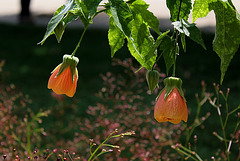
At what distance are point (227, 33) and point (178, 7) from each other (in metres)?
0.11

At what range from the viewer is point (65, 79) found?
81 centimetres

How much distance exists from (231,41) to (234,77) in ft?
10.5

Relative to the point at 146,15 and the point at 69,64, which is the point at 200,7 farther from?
the point at 69,64

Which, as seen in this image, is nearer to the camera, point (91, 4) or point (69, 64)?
point (91, 4)

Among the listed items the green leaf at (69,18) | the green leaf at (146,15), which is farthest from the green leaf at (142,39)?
the green leaf at (69,18)

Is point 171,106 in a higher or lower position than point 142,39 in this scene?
lower

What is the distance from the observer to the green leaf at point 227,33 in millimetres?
695

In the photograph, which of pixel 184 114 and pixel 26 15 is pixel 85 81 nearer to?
pixel 184 114

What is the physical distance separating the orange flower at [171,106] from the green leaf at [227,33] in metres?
0.10

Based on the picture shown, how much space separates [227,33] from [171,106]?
0.55 feet

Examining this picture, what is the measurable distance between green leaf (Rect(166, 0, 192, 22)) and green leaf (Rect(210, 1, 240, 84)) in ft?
0.20

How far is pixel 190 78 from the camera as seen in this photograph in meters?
3.82

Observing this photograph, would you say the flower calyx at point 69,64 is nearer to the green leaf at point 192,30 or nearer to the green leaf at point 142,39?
the green leaf at point 142,39

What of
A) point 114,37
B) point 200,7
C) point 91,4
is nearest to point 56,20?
point 91,4
